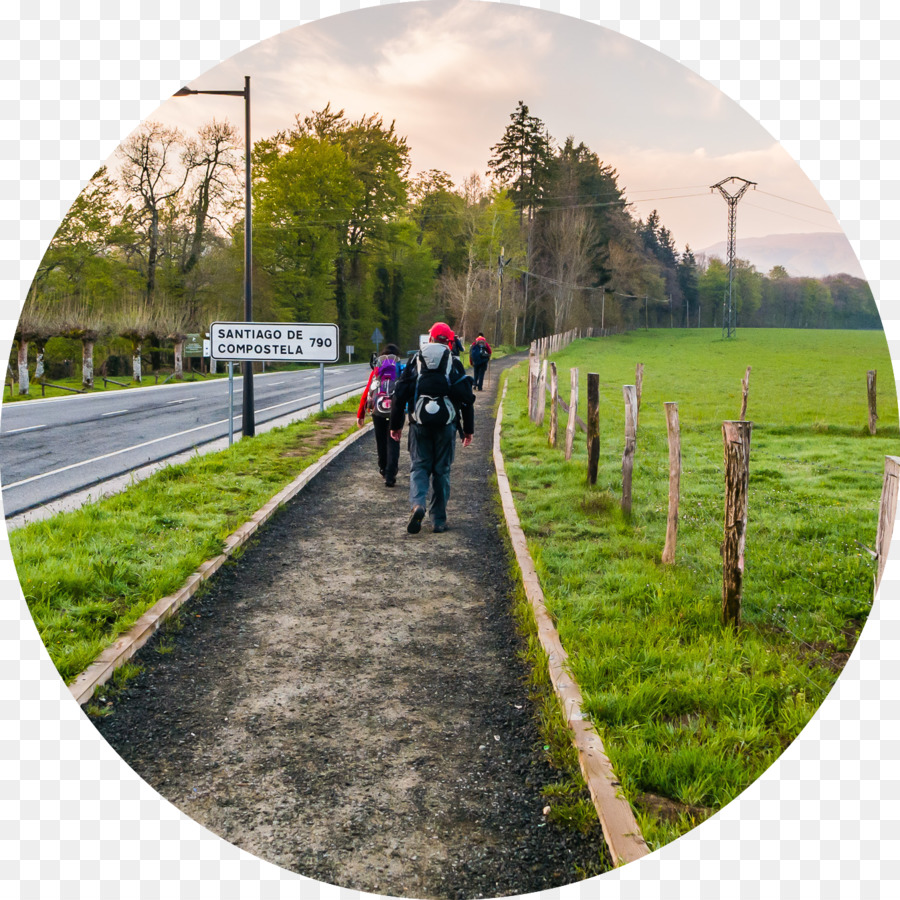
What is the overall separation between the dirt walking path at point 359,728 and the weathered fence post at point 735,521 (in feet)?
4.60

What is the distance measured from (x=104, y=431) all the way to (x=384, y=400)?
396 inches

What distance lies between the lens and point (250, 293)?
995 centimetres

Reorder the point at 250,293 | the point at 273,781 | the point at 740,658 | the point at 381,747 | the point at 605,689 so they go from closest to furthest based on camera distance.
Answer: the point at 273,781, the point at 381,747, the point at 605,689, the point at 740,658, the point at 250,293

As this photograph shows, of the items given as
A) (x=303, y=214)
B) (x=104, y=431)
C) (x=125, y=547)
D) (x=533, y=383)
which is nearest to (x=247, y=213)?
(x=303, y=214)

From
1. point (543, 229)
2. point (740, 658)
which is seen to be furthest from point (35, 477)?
point (740, 658)

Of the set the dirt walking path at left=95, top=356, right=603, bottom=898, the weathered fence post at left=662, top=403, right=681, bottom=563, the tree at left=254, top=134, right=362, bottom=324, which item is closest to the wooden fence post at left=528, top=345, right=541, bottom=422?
the tree at left=254, top=134, right=362, bottom=324

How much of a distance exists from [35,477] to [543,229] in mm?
8283

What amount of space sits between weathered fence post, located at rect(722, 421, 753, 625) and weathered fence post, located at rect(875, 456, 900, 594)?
1.04 meters

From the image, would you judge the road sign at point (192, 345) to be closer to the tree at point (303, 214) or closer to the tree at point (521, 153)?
the tree at point (303, 214)

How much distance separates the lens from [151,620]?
4.92 metres

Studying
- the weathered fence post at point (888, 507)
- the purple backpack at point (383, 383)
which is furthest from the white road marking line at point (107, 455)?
the weathered fence post at point (888, 507)

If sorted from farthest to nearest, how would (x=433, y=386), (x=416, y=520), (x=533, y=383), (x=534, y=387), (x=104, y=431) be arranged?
(x=533, y=383) < (x=534, y=387) < (x=104, y=431) < (x=416, y=520) < (x=433, y=386)

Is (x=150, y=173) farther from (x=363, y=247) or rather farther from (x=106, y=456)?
(x=106, y=456)

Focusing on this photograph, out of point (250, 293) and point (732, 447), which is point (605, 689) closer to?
point (732, 447)
